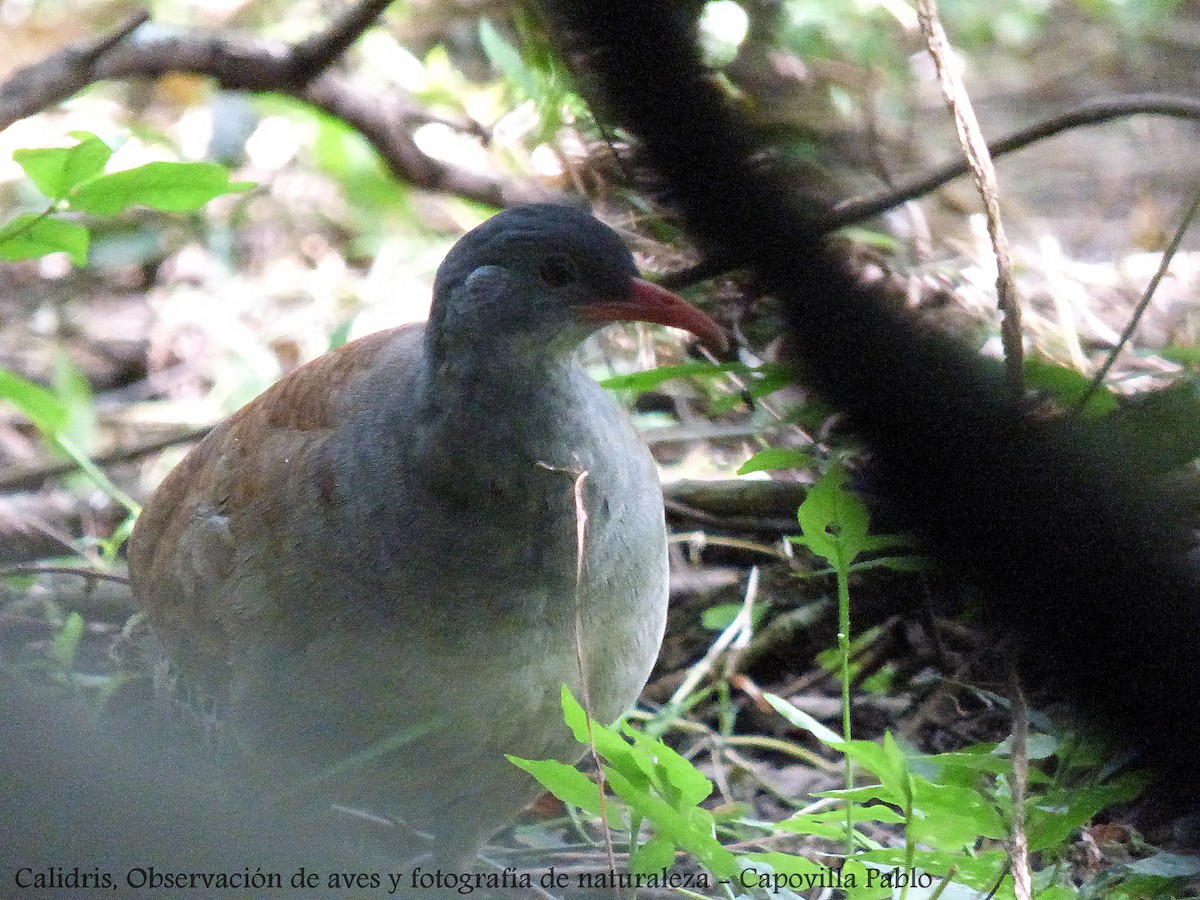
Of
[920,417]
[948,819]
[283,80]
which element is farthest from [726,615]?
[920,417]

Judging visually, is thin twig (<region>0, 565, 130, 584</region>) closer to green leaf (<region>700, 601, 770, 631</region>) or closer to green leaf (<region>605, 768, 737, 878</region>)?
green leaf (<region>700, 601, 770, 631</region>)

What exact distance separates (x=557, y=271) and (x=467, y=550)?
1.83ft

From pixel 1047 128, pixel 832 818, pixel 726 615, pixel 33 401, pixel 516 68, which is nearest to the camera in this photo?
pixel 832 818

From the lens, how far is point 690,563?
3969 millimetres

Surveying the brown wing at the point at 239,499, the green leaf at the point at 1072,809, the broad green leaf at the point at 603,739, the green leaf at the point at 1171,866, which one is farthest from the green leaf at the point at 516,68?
the green leaf at the point at 1171,866

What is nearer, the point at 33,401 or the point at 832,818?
the point at 832,818

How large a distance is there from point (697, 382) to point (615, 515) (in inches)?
56.6

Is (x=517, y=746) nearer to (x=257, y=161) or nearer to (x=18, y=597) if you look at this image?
(x=18, y=597)

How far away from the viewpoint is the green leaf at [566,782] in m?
1.90

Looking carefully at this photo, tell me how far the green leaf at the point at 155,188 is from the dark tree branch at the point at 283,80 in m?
0.92

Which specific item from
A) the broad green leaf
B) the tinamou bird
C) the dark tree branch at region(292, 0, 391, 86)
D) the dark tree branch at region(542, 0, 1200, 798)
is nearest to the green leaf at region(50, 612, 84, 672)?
the tinamou bird

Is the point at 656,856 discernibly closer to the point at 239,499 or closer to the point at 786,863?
the point at 786,863

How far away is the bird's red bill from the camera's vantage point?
2.52 metres

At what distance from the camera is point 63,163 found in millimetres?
2244
